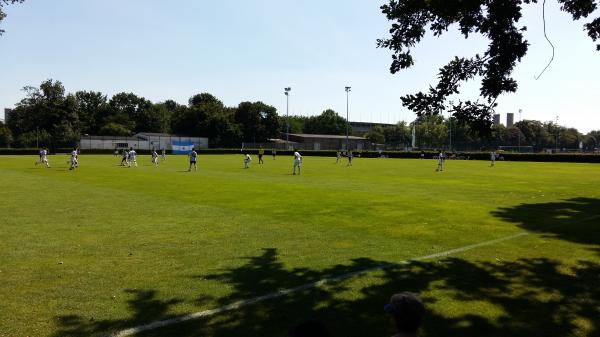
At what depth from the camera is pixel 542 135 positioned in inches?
5359

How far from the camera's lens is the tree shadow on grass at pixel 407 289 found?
522 centimetres

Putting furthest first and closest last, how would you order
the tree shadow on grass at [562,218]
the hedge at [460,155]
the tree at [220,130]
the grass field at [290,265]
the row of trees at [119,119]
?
the tree at [220,130]
the row of trees at [119,119]
the hedge at [460,155]
the tree shadow on grass at [562,218]
the grass field at [290,265]

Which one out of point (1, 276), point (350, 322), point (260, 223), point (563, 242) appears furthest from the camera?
point (260, 223)

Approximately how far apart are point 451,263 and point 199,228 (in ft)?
19.6

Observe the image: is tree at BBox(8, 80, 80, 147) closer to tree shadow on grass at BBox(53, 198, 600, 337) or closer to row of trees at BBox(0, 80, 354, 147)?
row of trees at BBox(0, 80, 354, 147)

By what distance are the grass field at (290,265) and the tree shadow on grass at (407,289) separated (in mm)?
25

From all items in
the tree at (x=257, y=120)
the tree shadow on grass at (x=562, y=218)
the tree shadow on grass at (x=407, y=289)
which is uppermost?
the tree at (x=257, y=120)

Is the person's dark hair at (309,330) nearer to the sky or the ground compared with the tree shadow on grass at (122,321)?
nearer to the sky

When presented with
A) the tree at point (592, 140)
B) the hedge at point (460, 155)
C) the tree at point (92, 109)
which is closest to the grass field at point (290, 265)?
the hedge at point (460, 155)

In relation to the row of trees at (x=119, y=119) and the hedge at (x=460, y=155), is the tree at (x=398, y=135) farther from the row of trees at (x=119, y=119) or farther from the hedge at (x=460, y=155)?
the hedge at (x=460, y=155)

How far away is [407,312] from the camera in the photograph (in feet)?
9.80

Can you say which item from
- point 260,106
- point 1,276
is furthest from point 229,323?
point 260,106

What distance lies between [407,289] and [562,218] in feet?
28.2

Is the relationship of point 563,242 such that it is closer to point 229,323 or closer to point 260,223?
point 260,223
